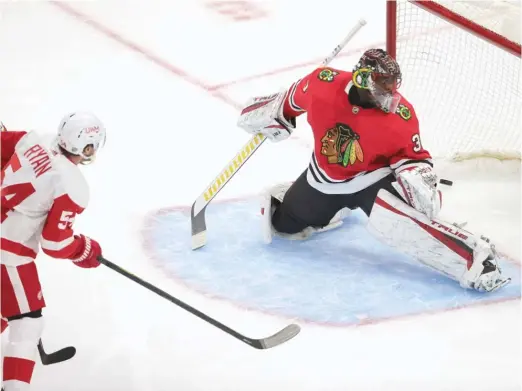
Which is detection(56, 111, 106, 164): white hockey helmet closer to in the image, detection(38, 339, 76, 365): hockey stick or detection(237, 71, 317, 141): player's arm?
detection(38, 339, 76, 365): hockey stick

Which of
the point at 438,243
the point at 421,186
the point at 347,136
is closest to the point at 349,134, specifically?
the point at 347,136

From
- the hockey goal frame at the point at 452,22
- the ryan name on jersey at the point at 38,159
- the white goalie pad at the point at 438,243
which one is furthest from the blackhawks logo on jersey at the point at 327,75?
the ryan name on jersey at the point at 38,159

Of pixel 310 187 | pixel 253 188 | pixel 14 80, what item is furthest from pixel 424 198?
pixel 14 80

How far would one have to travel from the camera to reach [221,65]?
4.64 metres

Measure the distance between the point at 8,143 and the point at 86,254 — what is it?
34cm

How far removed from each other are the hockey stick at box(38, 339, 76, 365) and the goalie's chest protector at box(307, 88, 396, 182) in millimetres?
953

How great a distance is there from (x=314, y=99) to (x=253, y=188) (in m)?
0.73

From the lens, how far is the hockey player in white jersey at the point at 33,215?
230cm

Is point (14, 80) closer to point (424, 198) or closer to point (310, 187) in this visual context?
point (310, 187)

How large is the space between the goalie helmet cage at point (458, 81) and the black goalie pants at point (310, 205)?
0.65 meters

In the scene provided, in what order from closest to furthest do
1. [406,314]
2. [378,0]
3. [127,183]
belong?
[406,314], [127,183], [378,0]

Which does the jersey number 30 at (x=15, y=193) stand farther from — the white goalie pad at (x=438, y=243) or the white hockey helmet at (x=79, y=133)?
the white goalie pad at (x=438, y=243)

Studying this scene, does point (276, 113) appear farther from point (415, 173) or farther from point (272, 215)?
point (415, 173)

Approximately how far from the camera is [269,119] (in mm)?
3135
